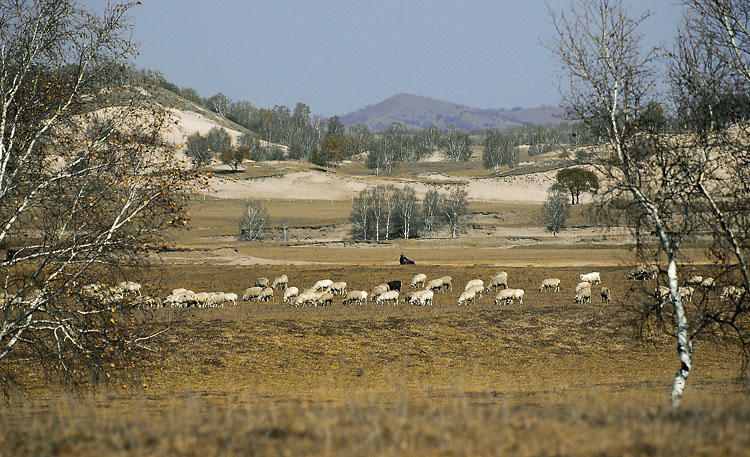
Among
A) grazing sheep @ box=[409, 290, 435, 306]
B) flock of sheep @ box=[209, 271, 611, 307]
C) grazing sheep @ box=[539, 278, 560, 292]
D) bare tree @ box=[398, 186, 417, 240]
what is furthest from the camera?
bare tree @ box=[398, 186, 417, 240]

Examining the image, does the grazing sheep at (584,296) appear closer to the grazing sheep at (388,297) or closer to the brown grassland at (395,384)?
the brown grassland at (395,384)

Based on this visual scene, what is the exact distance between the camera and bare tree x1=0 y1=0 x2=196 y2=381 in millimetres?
15062

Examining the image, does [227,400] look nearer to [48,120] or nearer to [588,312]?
[48,120]

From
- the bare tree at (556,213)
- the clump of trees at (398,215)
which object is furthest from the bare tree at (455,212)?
the bare tree at (556,213)

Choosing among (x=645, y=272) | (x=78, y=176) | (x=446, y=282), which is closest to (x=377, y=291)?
(x=446, y=282)

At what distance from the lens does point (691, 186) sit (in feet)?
50.9

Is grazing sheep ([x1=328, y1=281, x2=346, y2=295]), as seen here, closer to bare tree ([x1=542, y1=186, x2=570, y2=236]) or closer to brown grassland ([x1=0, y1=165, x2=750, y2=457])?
brown grassland ([x1=0, y1=165, x2=750, y2=457])

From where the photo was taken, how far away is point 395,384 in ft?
68.2

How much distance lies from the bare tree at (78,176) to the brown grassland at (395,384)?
1249 millimetres

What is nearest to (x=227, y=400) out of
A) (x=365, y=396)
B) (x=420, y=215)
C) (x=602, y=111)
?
→ (x=365, y=396)

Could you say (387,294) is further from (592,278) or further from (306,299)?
(592,278)

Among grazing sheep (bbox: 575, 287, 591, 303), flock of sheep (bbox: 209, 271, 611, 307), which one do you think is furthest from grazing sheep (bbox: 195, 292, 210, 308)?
grazing sheep (bbox: 575, 287, 591, 303)

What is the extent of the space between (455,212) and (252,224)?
31254mm

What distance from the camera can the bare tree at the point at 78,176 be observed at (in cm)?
1506
